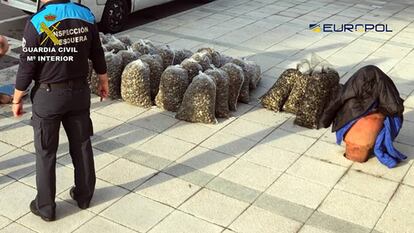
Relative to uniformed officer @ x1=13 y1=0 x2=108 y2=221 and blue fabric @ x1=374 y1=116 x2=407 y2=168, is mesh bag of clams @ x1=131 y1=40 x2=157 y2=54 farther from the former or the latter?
blue fabric @ x1=374 y1=116 x2=407 y2=168

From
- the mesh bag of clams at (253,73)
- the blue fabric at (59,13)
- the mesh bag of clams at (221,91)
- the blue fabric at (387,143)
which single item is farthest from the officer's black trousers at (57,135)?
the mesh bag of clams at (253,73)

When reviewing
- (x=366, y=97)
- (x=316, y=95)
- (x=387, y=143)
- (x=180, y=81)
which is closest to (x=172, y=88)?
(x=180, y=81)

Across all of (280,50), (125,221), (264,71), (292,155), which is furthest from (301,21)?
(125,221)

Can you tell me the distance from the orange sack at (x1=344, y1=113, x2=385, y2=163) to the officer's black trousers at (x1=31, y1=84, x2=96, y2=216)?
2530mm

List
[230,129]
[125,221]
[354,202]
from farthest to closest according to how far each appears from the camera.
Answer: [230,129] < [354,202] < [125,221]

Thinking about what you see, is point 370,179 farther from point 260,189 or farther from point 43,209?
point 43,209

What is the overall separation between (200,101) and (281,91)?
1.05m

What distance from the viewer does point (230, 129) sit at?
5.70 m

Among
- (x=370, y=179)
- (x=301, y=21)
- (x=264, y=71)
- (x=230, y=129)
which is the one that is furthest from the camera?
(x=301, y=21)

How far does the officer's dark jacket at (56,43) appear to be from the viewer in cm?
354

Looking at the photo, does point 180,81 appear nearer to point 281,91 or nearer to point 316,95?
point 281,91

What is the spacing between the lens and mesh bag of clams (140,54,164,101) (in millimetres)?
6133

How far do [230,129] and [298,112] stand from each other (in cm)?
81

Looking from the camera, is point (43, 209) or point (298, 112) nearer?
point (43, 209)
